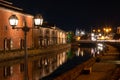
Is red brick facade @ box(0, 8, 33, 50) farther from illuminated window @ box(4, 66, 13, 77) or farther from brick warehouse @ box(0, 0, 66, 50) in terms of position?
illuminated window @ box(4, 66, 13, 77)

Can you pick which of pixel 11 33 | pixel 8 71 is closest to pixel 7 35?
pixel 11 33

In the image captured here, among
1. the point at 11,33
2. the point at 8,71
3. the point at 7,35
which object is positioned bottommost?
the point at 8,71

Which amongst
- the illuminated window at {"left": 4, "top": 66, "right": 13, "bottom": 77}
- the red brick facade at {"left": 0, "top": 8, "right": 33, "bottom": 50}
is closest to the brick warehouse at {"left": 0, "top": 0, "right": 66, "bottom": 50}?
the red brick facade at {"left": 0, "top": 8, "right": 33, "bottom": 50}

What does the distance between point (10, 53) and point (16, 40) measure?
10.1m

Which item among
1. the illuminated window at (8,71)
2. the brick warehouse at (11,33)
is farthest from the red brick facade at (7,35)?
the illuminated window at (8,71)

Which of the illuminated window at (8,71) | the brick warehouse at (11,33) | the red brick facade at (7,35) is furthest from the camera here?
the brick warehouse at (11,33)

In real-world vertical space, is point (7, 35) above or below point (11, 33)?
below

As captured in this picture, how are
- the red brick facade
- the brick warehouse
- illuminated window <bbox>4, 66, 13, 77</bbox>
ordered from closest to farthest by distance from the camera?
illuminated window <bbox>4, 66, 13, 77</bbox>, the red brick facade, the brick warehouse

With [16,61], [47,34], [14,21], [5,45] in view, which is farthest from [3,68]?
[47,34]

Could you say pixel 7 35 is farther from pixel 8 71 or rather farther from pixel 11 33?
pixel 8 71

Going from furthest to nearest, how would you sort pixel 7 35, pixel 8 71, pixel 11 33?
pixel 11 33 < pixel 7 35 < pixel 8 71

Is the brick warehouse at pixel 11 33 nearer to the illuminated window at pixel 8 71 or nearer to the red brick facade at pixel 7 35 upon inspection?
the red brick facade at pixel 7 35

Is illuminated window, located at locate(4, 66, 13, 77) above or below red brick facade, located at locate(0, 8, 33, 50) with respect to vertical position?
below

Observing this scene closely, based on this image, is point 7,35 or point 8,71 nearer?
point 8,71
